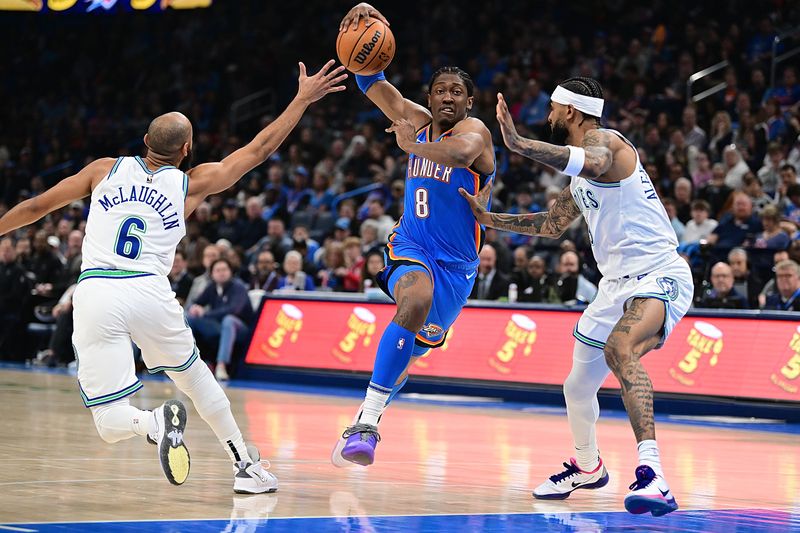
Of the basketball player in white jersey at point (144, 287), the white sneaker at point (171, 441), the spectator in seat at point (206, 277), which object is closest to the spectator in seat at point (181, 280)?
the spectator in seat at point (206, 277)

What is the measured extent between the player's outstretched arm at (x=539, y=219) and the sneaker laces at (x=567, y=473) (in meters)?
1.35

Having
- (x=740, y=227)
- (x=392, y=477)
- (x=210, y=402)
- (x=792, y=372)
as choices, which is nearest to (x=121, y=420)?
(x=210, y=402)

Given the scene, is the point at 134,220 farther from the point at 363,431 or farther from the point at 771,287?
the point at 771,287

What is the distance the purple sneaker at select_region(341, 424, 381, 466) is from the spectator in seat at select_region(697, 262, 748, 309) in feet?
25.8

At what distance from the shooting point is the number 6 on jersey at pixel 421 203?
776 centimetres

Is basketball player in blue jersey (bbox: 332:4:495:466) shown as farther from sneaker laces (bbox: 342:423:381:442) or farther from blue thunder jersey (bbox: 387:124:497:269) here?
sneaker laces (bbox: 342:423:381:442)

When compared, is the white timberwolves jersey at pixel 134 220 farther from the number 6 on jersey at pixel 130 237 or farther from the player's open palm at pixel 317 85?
the player's open palm at pixel 317 85

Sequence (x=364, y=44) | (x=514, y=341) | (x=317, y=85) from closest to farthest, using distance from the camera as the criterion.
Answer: (x=317, y=85) → (x=364, y=44) → (x=514, y=341)

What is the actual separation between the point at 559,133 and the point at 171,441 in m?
2.78

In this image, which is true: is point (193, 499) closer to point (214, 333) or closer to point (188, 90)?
point (214, 333)

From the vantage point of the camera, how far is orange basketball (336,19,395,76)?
7945 millimetres

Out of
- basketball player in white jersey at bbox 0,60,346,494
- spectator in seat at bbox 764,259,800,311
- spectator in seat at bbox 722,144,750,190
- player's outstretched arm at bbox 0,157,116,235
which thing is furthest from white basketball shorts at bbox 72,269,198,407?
spectator in seat at bbox 722,144,750,190

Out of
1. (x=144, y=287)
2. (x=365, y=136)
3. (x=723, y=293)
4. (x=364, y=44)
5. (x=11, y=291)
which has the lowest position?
(x=11, y=291)

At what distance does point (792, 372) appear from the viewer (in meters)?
12.7
